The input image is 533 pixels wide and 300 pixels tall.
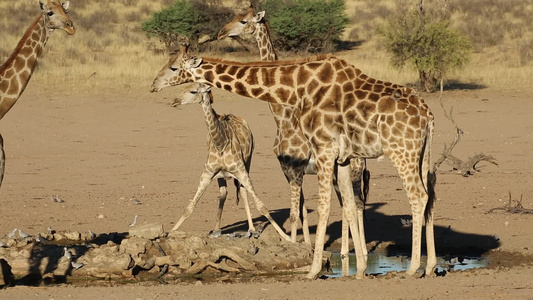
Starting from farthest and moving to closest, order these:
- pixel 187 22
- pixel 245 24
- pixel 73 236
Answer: pixel 187 22, pixel 245 24, pixel 73 236

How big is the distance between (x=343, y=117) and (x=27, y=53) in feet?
9.40

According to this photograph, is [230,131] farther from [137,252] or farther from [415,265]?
[415,265]

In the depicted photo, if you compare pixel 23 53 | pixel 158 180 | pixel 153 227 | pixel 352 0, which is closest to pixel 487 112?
pixel 158 180

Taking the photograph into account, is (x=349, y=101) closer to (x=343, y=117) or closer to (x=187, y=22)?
(x=343, y=117)

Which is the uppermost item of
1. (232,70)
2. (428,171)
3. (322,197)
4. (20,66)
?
(20,66)


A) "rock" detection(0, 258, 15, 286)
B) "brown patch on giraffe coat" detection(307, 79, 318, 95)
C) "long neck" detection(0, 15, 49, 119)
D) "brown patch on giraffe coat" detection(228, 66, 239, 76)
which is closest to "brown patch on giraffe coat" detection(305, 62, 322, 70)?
"brown patch on giraffe coat" detection(307, 79, 318, 95)

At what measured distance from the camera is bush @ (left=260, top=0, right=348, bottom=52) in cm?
3192

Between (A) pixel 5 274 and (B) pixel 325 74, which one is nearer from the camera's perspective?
(A) pixel 5 274

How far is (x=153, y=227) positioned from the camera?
10398 millimetres

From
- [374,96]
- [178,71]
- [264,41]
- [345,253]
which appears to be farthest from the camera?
[264,41]

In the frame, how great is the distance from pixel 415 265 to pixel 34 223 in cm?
534

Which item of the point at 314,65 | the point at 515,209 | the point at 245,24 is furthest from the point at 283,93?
the point at 515,209

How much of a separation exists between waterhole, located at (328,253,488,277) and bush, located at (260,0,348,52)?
68.4ft

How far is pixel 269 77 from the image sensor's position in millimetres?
9570
